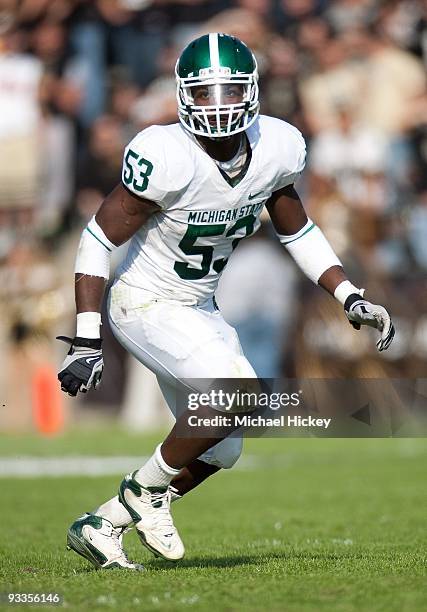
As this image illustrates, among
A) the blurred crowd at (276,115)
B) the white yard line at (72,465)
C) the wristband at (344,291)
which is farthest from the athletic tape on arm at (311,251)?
the blurred crowd at (276,115)

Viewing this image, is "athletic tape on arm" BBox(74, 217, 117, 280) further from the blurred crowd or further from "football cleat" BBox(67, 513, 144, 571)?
the blurred crowd

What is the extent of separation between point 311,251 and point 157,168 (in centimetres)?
85

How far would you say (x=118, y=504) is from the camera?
15.1 feet

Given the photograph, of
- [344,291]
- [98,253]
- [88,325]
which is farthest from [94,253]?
[344,291]

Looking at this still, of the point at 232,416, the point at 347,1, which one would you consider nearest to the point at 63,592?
the point at 232,416

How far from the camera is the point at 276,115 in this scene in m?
12.3

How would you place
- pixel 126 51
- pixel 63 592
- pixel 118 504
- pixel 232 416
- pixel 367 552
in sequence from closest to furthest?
pixel 63 592 < pixel 232 416 < pixel 118 504 < pixel 367 552 < pixel 126 51

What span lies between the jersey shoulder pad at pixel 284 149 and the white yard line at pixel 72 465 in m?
4.41

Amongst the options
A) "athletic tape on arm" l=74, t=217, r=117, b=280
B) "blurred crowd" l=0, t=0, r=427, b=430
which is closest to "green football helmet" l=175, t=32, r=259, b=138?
"athletic tape on arm" l=74, t=217, r=117, b=280

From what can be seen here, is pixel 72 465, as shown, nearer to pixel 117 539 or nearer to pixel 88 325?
pixel 117 539

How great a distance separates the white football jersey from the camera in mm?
4391

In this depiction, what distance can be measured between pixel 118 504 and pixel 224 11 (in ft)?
30.0

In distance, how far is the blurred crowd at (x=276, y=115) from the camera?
39.7ft

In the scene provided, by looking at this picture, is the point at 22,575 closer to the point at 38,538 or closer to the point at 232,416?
the point at 232,416
